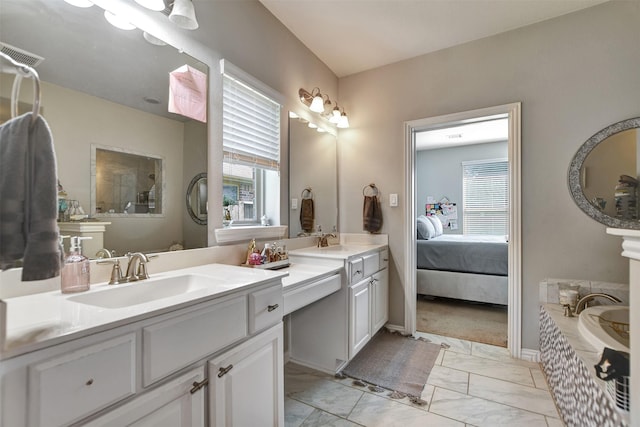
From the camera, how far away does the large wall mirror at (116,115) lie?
1.05m

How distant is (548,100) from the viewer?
2189mm

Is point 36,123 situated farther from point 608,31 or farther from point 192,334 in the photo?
point 608,31

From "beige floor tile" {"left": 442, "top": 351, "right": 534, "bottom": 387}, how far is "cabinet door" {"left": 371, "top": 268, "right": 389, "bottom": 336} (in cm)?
57

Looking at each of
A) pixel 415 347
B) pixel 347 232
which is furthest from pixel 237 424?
pixel 347 232

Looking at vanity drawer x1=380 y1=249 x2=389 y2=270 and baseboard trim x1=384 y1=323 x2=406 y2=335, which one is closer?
vanity drawer x1=380 y1=249 x2=389 y2=270

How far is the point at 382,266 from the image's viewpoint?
2637 millimetres

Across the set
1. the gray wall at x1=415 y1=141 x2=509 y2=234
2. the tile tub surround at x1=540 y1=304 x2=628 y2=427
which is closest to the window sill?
the tile tub surround at x1=540 y1=304 x2=628 y2=427

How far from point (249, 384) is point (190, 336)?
1.26 feet

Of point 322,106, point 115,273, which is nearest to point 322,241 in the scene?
point 322,106

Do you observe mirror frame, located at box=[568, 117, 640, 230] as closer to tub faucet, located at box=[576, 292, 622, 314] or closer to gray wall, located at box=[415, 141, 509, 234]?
tub faucet, located at box=[576, 292, 622, 314]

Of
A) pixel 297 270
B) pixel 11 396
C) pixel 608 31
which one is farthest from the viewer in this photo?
pixel 608 31

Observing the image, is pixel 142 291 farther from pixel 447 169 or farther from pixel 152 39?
pixel 447 169

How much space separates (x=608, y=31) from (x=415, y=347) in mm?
2757

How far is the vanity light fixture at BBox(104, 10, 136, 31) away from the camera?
4.01 ft
